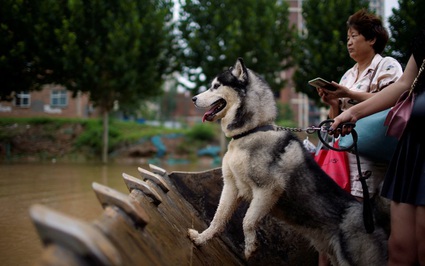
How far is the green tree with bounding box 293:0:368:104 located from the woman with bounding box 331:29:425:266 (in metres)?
13.5

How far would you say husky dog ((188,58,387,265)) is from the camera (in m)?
3.13

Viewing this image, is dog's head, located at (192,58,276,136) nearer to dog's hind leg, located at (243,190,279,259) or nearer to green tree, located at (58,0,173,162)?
dog's hind leg, located at (243,190,279,259)

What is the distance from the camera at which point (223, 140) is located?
24.5 meters

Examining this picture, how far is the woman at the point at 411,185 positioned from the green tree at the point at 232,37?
19.2 meters

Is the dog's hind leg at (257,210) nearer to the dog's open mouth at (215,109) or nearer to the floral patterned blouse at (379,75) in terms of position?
the dog's open mouth at (215,109)

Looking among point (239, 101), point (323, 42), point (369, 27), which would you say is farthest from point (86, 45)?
point (369, 27)

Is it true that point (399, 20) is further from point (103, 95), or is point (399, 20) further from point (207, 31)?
point (103, 95)

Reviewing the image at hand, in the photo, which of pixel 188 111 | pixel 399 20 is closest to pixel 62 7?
pixel 399 20

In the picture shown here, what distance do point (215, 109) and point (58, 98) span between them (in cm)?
3477

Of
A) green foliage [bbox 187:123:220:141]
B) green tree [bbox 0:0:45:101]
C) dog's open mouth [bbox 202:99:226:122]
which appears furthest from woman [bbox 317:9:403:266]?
green foliage [bbox 187:123:220:141]

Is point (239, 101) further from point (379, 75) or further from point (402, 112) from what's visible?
point (402, 112)

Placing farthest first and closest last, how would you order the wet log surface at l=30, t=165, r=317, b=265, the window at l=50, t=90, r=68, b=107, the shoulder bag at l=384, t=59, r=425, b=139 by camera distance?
the window at l=50, t=90, r=68, b=107, the shoulder bag at l=384, t=59, r=425, b=139, the wet log surface at l=30, t=165, r=317, b=265

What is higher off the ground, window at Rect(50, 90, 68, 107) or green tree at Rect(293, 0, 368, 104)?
green tree at Rect(293, 0, 368, 104)

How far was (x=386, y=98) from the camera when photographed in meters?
2.58
